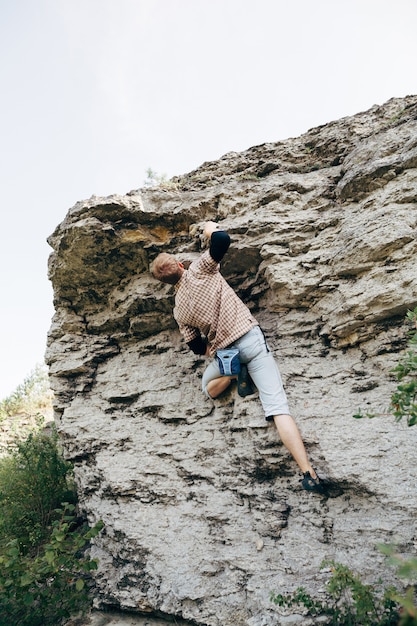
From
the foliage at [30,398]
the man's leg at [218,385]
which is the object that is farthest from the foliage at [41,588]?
the foliage at [30,398]

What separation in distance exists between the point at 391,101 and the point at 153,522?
6524 mm

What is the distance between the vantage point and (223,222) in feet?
17.1

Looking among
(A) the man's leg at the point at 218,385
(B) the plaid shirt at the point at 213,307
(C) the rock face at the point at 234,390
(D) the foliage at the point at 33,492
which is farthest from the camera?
(D) the foliage at the point at 33,492

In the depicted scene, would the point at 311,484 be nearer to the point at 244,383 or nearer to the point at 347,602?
the point at 347,602

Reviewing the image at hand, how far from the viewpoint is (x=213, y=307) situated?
13.6 ft

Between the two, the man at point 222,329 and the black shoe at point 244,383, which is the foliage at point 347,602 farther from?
the black shoe at point 244,383

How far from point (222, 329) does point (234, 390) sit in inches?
35.3

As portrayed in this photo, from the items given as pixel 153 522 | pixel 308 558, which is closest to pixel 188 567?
pixel 153 522

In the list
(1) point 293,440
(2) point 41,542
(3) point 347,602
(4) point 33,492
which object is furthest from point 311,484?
(4) point 33,492

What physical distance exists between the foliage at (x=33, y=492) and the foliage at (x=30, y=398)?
398 cm

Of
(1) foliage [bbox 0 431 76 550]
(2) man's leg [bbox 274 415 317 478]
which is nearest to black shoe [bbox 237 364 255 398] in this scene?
(2) man's leg [bbox 274 415 317 478]

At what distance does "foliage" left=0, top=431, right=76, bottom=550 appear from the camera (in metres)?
4.84

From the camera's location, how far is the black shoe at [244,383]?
Result: 4.13m

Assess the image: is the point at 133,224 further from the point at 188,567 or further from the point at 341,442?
the point at 188,567
